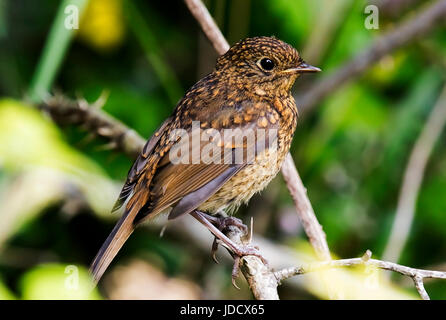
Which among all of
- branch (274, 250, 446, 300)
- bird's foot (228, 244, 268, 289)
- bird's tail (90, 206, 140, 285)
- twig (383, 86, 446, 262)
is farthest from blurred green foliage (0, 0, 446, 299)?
branch (274, 250, 446, 300)

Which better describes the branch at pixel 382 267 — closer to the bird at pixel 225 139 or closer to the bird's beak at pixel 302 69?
the bird at pixel 225 139

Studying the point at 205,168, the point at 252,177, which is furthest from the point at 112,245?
the point at 252,177

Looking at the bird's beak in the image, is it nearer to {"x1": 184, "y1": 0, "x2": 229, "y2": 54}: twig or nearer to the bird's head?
the bird's head

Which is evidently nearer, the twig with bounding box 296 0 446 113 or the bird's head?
the bird's head

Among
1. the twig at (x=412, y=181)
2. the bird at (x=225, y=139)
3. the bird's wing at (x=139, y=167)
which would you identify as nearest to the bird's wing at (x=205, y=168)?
the bird at (x=225, y=139)

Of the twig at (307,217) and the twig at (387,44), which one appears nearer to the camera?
the twig at (307,217)
